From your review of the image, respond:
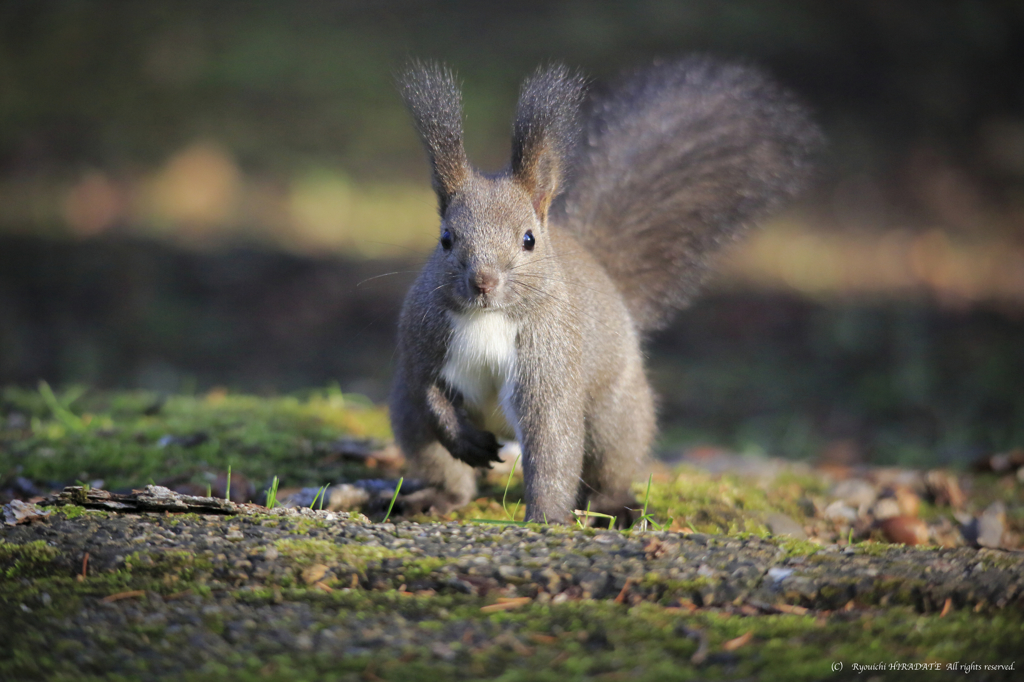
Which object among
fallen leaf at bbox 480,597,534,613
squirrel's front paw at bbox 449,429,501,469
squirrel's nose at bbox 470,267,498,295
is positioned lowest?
fallen leaf at bbox 480,597,534,613

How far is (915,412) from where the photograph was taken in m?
6.48

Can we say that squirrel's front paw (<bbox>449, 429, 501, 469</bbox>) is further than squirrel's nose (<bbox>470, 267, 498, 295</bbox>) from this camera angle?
Yes

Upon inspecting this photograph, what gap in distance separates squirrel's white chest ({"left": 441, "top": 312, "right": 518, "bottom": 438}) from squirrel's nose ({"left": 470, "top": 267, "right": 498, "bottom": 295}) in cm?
16

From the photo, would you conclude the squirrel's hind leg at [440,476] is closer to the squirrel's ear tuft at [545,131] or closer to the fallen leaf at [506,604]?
the squirrel's ear tuft at [545,131]

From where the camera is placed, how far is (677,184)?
4023 mm

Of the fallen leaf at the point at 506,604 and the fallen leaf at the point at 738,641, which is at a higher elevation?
the fallen leaf at the point at 738,641

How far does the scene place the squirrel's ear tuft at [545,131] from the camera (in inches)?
126

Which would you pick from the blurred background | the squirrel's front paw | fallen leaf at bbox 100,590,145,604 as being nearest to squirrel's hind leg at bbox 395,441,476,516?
the squirrel's front paw

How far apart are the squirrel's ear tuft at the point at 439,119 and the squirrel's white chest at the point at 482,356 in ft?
1.61

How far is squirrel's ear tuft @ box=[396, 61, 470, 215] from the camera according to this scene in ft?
10.5

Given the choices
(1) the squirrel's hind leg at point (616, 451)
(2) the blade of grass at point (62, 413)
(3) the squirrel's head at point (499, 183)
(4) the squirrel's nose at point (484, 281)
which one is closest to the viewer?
(4) the squirrel's nose at point (484, 281)

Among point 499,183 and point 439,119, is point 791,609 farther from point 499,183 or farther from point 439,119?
point 439,119

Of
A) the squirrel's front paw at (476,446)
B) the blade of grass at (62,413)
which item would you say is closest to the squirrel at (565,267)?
the squirrel's front paw at (476,446)

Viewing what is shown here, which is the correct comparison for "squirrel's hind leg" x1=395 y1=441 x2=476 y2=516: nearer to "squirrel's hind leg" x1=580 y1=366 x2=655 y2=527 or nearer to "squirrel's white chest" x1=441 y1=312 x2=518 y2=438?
"squirrel's white chest" x1=441 y1=312 x2=518 y2=438
